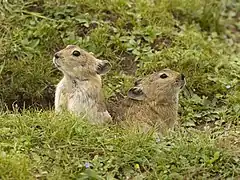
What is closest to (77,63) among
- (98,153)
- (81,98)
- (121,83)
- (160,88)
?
(81,98)

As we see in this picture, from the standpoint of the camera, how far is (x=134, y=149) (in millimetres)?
6113

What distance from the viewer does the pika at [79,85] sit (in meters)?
7.55

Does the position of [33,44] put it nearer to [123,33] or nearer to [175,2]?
[123,33]

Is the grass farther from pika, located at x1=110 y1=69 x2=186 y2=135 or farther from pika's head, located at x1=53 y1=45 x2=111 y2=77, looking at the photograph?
pika's head, located at x1=53 y1=45 x2=111 y2=77

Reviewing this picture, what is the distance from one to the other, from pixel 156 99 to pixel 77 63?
955 millimetres

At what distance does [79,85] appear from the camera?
7660 millimetres

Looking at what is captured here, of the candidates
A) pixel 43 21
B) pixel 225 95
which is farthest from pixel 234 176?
pixel 43 21

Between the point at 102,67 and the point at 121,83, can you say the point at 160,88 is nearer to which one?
the point at 102,67

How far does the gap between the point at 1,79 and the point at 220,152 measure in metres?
3.26

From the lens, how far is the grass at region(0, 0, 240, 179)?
5.98 metres

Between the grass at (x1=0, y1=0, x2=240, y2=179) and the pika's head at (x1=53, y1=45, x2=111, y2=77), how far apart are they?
0.57 meters

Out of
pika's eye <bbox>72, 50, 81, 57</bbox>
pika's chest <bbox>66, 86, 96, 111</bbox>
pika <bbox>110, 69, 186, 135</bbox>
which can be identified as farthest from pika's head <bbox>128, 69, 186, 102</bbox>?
pika's eye <bbox>72, 50, 81, 57</bbox>

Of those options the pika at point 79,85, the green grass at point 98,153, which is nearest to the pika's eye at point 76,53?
the pika at point 79,85

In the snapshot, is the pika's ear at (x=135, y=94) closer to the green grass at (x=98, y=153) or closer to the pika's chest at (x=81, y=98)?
the pika's chest at (x=81, y=98)
